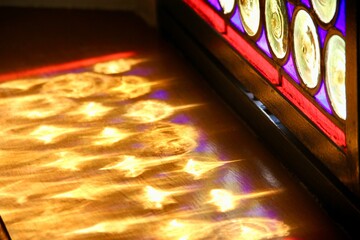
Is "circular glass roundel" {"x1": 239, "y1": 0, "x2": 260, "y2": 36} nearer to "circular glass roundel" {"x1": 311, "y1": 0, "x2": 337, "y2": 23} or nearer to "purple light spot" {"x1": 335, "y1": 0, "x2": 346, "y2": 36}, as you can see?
"circular glass roundel" {"x1": 311, "y1": 0, "x2": 337, "y2": 23}

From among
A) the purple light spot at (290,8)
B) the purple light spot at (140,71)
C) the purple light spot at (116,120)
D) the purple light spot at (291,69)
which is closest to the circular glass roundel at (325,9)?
the purple light spot at (290,8)

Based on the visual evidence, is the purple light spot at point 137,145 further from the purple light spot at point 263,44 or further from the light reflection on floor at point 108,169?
the purple light spot at point 263,44

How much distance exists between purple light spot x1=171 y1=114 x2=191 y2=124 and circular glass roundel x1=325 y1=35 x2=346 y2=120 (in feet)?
2.57

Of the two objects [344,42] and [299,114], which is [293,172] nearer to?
[299,114]

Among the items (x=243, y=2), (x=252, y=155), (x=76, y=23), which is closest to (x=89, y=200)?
(x=252, y=155)

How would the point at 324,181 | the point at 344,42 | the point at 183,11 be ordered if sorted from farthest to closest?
the point at 183,11
the point at 324,181
the point at 344,42

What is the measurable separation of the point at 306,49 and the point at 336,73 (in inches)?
7.1

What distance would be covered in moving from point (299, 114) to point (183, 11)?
40.2 inches

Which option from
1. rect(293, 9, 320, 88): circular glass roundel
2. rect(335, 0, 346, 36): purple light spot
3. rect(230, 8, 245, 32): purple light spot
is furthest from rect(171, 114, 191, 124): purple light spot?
rect(335, 0, 346, 36): purple light spot

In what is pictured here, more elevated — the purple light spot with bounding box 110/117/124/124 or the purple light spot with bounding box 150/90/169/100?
the purple light spot with bounding box 150/90/169/100

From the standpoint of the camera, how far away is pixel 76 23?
151 inches

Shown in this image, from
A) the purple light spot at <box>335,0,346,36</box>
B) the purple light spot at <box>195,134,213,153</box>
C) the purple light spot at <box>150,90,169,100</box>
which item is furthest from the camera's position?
the purple light spot at <box>150,90,169,100</box>

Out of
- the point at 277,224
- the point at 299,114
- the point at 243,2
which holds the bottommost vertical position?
the point at 277,224

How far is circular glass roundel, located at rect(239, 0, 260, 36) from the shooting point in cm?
267
